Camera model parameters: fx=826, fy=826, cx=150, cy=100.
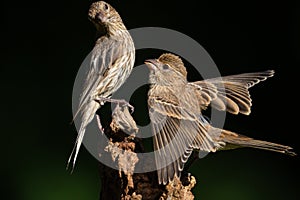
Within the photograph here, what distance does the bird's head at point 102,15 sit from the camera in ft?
12.7

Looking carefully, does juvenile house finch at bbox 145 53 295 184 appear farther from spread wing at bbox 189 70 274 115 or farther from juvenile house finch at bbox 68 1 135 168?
juvenile house finch at bbox 68 1 135 168

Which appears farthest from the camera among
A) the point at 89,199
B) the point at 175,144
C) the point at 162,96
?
the point at 89,199

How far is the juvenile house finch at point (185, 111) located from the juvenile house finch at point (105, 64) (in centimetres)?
23

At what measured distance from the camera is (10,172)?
439 centimetres

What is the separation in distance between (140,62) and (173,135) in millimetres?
1580

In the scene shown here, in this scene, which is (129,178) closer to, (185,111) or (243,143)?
(185,111)

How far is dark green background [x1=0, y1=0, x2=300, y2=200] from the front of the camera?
4.40 m

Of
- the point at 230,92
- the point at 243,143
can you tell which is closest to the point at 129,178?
the point at 243,143

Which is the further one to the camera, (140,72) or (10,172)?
(10,172)

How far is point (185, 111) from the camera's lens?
3.27m

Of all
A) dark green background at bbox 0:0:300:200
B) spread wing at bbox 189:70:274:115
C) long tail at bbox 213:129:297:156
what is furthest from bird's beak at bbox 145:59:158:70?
dark green background at bbox 0:0:300:200

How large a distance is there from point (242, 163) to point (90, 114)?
4.09ft

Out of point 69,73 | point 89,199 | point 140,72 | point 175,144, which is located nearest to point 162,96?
point 175,144

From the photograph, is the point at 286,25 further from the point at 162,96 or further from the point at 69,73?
the point at 162,96
